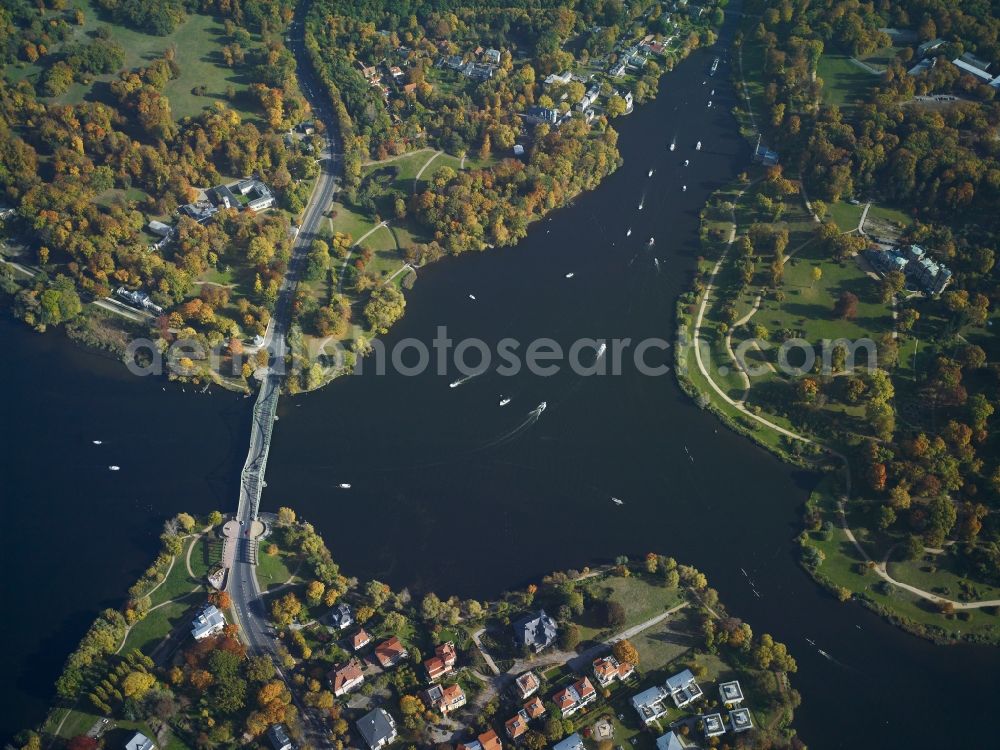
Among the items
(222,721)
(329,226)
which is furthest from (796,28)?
(222,721)

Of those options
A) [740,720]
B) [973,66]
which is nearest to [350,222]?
[740,720]

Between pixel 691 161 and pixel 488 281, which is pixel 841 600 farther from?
pixel 691 161

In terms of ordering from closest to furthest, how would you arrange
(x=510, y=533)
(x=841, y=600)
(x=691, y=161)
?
(x=841, y=600) → (x=510, y=533) → (x=691, y=161)

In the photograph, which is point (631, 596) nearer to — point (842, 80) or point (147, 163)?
point (147, 163)

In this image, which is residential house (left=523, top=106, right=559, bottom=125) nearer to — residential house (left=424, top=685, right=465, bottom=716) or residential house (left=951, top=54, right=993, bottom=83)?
residential house (left=951, top=54, right=993, bottom=83)

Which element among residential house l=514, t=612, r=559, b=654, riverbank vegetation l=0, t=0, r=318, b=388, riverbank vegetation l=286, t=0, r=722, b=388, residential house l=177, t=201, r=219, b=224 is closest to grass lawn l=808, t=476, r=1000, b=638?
residential house l=514, t=612, r=559, b=654
